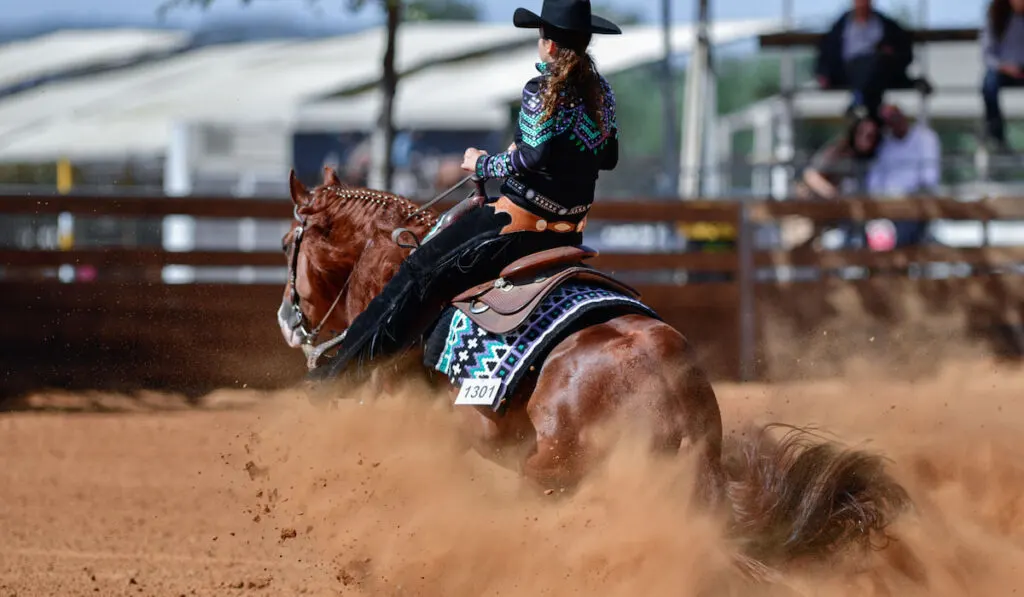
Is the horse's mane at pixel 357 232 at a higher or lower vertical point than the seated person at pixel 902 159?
higher

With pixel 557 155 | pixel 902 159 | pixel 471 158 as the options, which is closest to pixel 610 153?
pixel 557 155

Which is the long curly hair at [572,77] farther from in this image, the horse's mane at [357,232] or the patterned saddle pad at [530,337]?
the horse's mane at [357,232]

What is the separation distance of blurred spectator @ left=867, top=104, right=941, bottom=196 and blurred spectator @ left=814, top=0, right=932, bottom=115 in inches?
10.6

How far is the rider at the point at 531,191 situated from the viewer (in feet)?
15.6

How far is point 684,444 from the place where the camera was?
14.3ft

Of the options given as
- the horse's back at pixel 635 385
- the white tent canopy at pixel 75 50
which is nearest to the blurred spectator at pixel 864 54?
the horse's back at pixel 635 385

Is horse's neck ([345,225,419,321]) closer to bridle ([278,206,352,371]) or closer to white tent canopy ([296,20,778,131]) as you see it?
bridle ([278,206,352,371])

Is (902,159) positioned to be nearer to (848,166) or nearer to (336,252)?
(848,166)

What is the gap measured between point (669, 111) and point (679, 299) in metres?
5.33

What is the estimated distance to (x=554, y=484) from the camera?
4.54 metres

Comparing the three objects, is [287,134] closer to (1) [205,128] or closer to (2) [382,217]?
(1) [205,128]

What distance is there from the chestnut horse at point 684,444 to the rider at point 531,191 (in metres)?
0.57

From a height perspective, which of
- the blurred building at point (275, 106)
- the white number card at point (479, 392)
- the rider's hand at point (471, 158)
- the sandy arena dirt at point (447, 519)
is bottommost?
the blurred building at point (275, 106)

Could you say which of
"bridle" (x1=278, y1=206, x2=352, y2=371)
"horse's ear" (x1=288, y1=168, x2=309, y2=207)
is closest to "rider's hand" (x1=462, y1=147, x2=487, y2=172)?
"bridle" (x1=278, y1=206, x2=352, y2=371)
